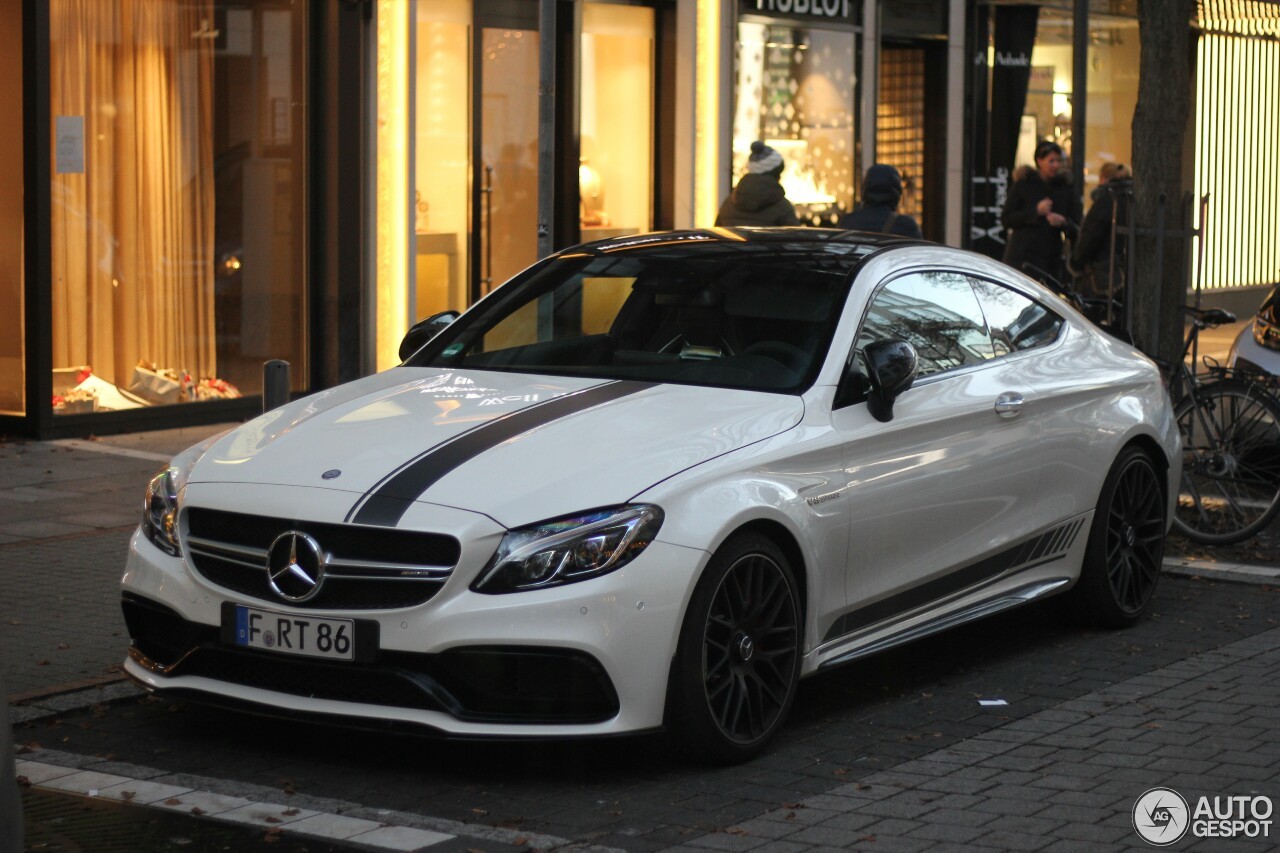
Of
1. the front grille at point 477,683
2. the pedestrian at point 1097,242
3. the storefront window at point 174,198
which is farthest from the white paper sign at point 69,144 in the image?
the front grille at point 477,683

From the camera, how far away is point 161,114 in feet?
44.7

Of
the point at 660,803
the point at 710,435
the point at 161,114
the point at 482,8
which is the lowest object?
the point at 660,803

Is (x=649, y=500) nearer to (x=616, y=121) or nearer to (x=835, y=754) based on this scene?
(x=835, y=754)

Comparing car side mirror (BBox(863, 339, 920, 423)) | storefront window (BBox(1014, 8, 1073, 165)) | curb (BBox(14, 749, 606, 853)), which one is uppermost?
storefront window (BBox(1014, 8, 1073, 165))

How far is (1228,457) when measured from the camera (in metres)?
9.98

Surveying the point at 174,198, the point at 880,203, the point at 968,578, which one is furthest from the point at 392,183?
the point at 968,578

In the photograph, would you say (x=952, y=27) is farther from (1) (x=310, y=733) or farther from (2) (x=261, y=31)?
(1) (x=310, y=733)

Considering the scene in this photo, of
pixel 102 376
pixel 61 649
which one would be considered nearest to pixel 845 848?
pixel 61 649

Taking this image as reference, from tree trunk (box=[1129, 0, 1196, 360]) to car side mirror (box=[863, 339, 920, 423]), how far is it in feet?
16.9

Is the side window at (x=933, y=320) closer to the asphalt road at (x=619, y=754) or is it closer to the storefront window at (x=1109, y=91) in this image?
the asphalt road at (x=619, y=754)

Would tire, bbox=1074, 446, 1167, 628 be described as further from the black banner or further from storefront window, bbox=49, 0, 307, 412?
the black banner

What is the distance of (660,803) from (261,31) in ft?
33.4

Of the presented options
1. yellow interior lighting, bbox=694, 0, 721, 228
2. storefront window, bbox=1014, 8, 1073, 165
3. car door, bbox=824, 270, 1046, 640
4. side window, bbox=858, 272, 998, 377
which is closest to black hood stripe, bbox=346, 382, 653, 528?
car door, bbox=824, 270, 1046, 640

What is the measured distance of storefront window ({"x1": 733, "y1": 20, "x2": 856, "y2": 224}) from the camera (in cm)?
→ 1859
